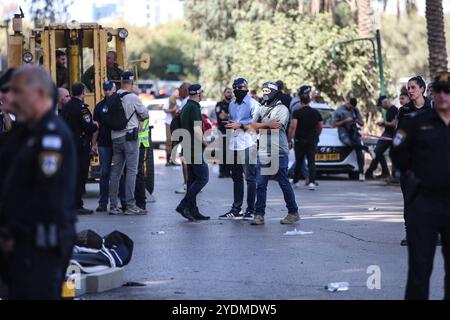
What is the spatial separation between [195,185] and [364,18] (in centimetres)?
2184

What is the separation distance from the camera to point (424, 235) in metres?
7.76

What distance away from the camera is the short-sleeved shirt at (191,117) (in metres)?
15.9

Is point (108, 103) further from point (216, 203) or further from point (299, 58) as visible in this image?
point (299, 58)

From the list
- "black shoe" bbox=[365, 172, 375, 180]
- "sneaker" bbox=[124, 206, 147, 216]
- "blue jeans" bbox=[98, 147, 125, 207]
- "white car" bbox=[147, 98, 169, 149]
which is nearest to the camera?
"sneaker" bbox=[124, 206, 147, 216]

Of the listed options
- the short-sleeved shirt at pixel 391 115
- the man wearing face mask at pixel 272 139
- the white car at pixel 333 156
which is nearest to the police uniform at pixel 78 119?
the man wearing face mask at pixel 272 139

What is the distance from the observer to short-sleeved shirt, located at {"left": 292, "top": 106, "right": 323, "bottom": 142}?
21844mm

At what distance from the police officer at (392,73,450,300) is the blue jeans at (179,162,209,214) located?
780cm

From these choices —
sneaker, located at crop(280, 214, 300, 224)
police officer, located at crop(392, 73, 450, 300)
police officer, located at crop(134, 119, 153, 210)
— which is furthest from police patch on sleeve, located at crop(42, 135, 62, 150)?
police officer, located at crop(134, 119, 153, 210)

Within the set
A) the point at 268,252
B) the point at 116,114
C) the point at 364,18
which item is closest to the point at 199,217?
the point at 116,114

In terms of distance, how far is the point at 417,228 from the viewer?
25.5ft

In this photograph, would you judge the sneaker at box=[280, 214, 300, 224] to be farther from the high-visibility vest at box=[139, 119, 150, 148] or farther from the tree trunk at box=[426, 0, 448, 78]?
the tree trunk at box=[426, 0, 448, 78]

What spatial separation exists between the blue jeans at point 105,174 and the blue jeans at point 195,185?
1652 mm
